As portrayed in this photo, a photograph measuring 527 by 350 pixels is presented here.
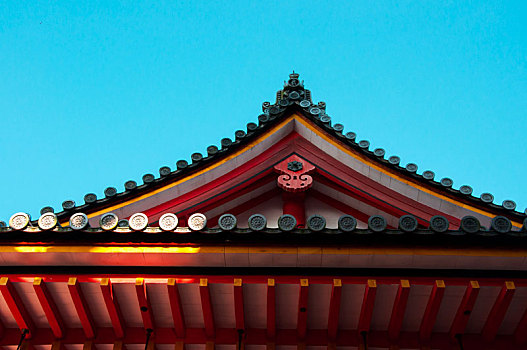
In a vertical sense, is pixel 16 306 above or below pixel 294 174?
below

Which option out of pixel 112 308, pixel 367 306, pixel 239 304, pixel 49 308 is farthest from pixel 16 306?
pixel 367 306

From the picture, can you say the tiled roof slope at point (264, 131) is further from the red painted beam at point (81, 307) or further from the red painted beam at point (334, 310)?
the red painted beam at point (334, 310)

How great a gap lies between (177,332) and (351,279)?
280 centimetres

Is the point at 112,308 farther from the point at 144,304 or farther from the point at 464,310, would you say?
the point at 464,310

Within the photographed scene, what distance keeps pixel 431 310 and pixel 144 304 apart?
428 cm

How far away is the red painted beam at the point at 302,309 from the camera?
289 inches

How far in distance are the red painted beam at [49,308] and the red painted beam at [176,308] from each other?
1.77m

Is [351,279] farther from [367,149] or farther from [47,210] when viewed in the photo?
[47,210]

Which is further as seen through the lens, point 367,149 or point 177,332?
point 367,149

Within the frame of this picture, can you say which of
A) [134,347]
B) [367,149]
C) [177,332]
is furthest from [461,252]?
[134,347]

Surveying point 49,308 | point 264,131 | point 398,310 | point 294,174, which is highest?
point 264,131

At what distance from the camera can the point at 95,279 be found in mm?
7555

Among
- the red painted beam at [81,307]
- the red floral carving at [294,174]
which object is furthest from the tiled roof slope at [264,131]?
the red painted beam at [81,307]

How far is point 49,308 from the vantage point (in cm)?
763
